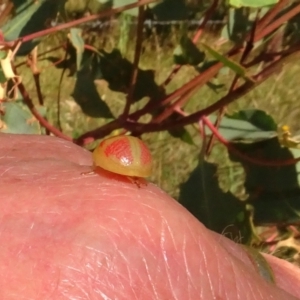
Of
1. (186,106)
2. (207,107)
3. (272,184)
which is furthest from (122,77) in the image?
(186,106)

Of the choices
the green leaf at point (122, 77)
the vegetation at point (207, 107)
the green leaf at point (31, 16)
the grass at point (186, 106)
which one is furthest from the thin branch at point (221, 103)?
the grass at point (186, 106)

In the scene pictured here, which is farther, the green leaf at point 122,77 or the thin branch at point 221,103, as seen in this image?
the green leaf at point 122,77

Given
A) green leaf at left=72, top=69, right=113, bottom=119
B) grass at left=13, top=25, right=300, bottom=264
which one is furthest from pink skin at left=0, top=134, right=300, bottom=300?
grass at left=13, top=25, right=300, bottom=264

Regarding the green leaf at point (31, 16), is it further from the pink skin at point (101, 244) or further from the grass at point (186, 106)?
the grass at point (186, 106)

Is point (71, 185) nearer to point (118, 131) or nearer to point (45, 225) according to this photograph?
point (45, 225)

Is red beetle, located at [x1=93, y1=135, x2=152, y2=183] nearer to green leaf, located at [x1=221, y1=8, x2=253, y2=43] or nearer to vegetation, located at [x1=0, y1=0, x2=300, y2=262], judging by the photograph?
vegetation, located at [x1=0, y1=0, x2=300, y2=262]
